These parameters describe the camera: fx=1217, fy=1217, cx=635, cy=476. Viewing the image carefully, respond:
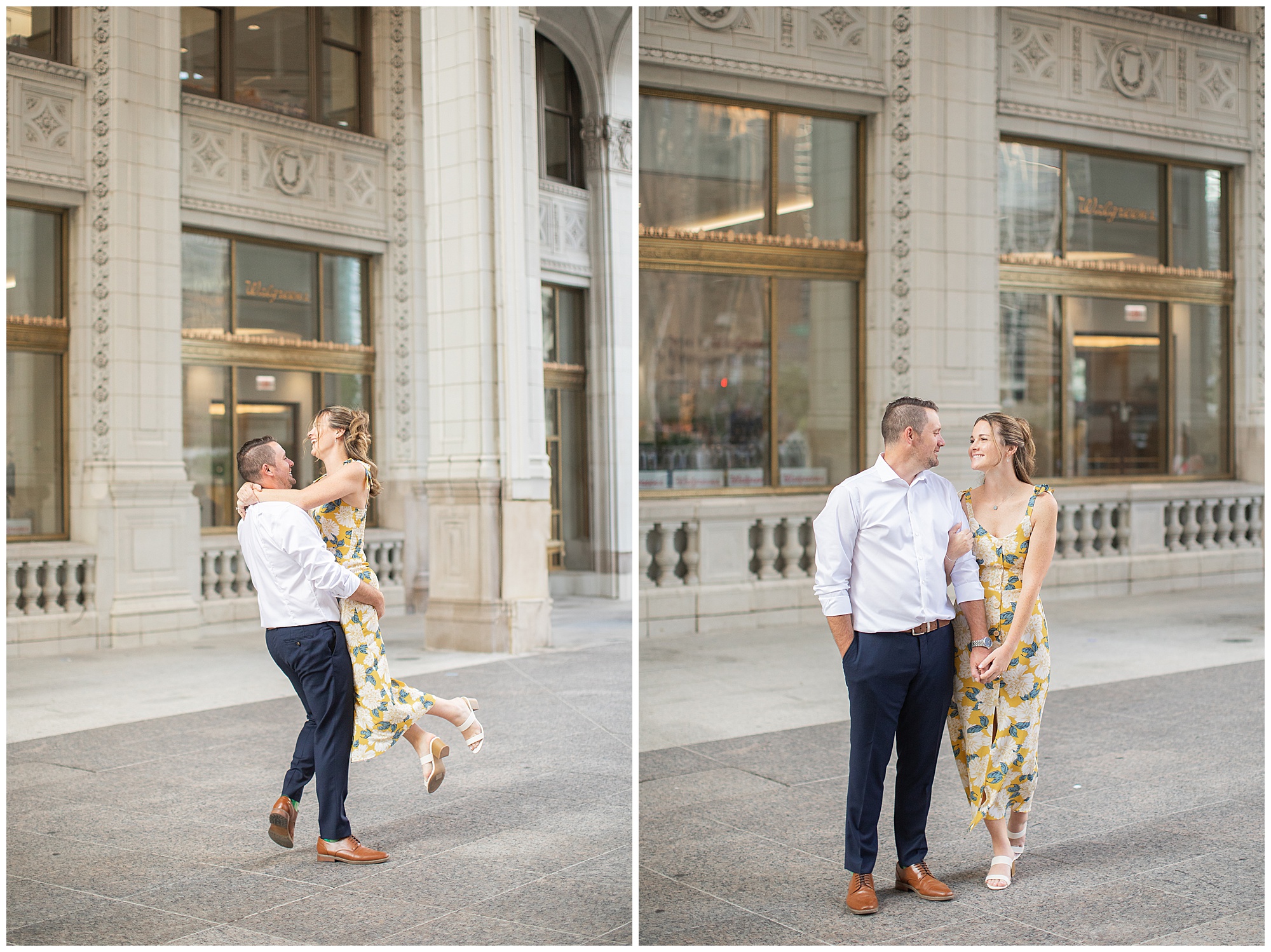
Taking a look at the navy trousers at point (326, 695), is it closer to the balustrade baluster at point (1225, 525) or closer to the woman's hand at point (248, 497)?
the woman's hand at point (248, 497)

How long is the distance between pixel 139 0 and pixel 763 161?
6.19 m

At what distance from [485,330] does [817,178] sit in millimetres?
3997

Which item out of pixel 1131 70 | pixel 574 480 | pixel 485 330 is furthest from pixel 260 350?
pixel 1131 70

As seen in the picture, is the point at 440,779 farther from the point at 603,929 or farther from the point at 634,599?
the point at 634,599

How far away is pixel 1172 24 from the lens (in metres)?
14.6

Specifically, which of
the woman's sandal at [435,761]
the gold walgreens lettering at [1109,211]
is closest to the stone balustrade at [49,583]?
the woman's sandal at [435,761]

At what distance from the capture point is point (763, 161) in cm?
1249

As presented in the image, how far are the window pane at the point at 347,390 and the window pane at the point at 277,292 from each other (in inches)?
22.9

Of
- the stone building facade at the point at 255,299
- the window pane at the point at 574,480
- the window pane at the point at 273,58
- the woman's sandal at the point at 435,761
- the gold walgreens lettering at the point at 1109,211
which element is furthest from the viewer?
the window pane at the point at 574,480

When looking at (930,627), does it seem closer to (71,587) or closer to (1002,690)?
(1002,690)

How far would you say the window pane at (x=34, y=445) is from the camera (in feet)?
40.1

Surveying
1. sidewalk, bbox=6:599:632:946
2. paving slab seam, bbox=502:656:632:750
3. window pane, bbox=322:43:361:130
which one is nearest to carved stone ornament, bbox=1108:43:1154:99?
window pane, bbox=322:43:361:130

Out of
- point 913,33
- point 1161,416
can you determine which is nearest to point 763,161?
point 913,33

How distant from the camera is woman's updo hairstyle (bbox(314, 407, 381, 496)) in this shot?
4.98m
